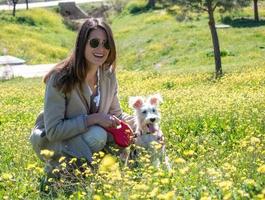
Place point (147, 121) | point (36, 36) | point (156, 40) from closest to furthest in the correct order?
1. point (147, 121)
2. point (156, 40)
3. point (36, 36)

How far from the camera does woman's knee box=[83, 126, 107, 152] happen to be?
6.41 m

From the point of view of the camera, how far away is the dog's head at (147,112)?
6.94 m

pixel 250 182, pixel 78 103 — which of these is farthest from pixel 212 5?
pixel 250 182

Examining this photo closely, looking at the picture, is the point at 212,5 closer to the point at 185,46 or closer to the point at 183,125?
the point at 185,46

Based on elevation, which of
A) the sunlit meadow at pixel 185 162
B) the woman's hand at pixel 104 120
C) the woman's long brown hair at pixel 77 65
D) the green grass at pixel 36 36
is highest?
the woman's long brown hair at pixel 77 65

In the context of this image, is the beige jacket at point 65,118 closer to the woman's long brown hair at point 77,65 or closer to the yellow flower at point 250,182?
the woman's long brown hair at point 77,65

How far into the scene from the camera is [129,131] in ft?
21.7

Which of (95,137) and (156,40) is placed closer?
(95,137)

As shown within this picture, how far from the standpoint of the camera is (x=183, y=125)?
29.9 feet

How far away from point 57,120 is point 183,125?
10.2 feet

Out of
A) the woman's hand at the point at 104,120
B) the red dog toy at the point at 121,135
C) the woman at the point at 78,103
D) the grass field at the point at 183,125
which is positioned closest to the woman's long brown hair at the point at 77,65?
the woman at the point at 78,103

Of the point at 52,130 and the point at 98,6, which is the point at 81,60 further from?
the point at 98,6

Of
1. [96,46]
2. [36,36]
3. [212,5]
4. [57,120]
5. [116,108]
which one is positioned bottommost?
[36,36]

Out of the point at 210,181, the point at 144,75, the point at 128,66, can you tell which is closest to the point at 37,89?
the point at 144,75
